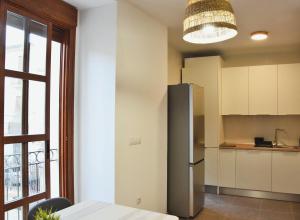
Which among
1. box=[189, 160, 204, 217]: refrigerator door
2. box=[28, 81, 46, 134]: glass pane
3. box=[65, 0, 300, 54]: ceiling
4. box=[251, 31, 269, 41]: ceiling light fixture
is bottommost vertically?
box=[189, 160, 204, 217]: refrigerator door

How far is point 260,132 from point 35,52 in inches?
165

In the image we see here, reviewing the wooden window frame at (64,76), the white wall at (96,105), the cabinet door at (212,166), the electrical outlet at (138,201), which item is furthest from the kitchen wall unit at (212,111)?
the wooden window frame at (64,76)

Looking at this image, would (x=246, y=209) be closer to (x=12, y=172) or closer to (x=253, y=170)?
(x=253, y=170)

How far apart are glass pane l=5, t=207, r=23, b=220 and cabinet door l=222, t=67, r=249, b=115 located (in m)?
3.73

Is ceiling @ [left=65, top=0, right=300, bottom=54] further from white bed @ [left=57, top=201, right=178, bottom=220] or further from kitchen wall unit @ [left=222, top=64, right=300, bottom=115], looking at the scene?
white bed @ [left=57, top=201, right=178, bottom=220]

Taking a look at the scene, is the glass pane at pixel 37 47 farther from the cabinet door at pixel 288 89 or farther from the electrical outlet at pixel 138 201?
the cabinet door at pixel 288 89

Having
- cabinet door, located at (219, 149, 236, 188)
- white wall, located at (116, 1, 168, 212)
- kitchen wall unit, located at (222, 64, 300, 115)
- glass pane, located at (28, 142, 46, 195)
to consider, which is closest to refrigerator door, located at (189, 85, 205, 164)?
white wall, located at (116, 1, 168, 212)

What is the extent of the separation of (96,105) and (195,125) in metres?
1.48

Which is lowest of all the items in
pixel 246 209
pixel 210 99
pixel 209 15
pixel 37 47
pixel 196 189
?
pixel 246 209

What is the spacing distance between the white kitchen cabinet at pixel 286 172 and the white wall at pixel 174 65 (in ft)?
6.92

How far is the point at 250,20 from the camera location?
3.53 meters

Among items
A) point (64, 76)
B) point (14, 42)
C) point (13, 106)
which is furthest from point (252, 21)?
point (13, 106)

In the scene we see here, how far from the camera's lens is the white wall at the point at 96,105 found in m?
2.80

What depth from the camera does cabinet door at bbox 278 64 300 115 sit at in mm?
4617
